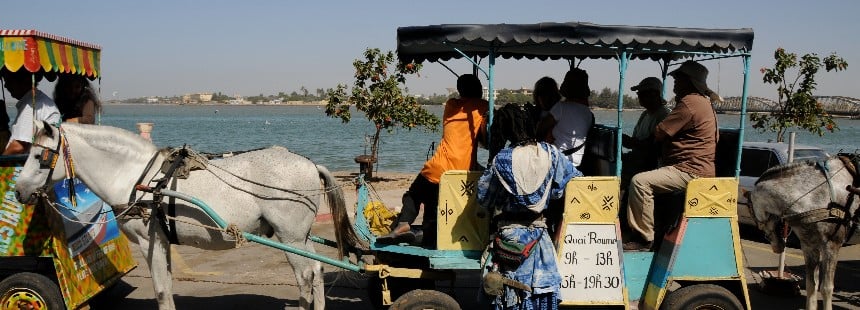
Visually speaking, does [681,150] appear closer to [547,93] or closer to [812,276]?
[547,93]

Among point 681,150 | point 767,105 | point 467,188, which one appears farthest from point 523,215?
point 767,105

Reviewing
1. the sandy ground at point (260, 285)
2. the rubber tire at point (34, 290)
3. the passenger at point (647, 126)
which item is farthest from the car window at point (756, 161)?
the rubber tire at point (34, 290)

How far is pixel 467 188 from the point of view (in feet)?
16.1

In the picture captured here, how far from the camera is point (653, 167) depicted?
5.89 metres

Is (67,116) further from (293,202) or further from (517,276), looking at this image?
(517,276)

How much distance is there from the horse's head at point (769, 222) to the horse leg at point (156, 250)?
5286 millimetres

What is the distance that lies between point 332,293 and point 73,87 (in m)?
3.29

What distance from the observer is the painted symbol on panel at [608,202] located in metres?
4.87

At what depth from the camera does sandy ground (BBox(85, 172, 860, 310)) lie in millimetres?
6754

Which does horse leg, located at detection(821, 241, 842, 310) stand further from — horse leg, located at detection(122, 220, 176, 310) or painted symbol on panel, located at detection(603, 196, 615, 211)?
horse leg, located at detection(122, 220, 176, 310)

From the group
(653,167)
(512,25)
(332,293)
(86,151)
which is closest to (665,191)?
(653,167)

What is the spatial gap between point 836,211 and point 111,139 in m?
6.14

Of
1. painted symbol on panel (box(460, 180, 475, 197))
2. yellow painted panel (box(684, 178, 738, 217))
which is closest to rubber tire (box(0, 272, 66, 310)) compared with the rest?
painted symbol on panel (box(460, 180, 475, 197))

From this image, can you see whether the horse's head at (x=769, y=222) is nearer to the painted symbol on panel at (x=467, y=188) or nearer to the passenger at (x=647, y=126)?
the passenger at (x=647, y=126)
